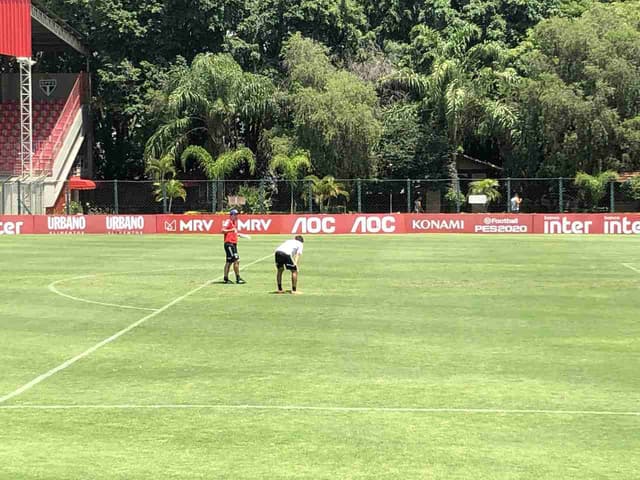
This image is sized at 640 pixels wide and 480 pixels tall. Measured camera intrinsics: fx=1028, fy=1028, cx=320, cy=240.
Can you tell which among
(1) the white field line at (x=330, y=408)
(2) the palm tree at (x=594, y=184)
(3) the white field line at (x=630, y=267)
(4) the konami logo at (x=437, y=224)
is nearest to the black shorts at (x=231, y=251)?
(3) the white field line at (x=630, y=267)

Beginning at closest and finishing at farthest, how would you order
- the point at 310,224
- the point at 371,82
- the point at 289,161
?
the point at 310,224 → the point at 289,161 → the point at 371,82

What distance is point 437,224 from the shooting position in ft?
187

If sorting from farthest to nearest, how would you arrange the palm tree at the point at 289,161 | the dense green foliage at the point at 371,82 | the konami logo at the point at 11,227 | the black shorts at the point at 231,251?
the palm tree at the point at 289,161
the dense green foliage at the point at 371,82
the konami logo at the point at 11,227
the black shorts at the point at 231,251

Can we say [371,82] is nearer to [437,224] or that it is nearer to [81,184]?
[437,224]

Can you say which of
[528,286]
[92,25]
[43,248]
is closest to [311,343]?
[528,286]

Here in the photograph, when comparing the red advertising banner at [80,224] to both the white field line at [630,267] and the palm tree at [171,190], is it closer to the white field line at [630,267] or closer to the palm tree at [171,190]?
the palm tree at [171,190]

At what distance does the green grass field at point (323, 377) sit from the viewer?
35.1 feet

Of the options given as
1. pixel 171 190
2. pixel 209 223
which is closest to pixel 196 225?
pixel 209 223

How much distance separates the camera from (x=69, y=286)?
1112 inches

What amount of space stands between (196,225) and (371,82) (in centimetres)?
1961

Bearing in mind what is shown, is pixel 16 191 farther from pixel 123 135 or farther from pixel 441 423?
pixel 441 423

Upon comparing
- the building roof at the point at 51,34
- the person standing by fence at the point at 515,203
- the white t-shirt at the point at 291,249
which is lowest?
the white t-shirt at the point at 291,249

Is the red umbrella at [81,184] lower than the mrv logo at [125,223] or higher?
higher

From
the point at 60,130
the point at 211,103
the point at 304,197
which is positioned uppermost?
the point at 211,103
